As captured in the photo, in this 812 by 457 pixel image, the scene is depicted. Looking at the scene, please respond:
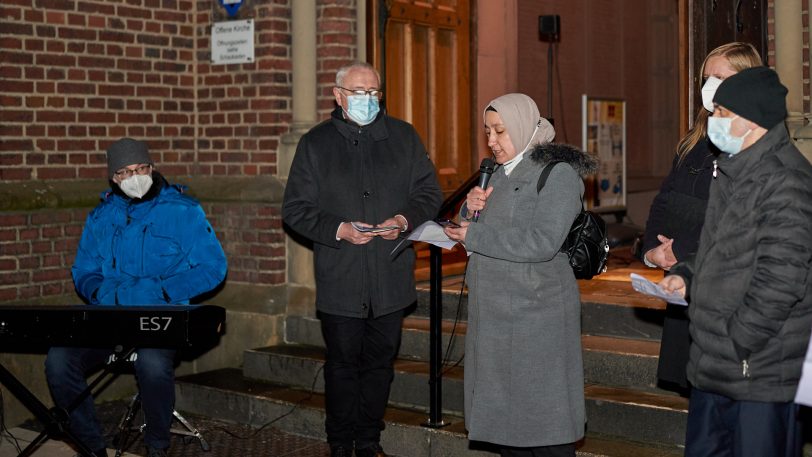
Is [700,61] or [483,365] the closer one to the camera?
[483,365]

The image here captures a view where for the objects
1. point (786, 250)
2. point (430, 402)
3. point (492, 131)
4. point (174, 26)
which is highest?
point (174, 26)

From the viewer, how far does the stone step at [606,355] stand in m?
5.78

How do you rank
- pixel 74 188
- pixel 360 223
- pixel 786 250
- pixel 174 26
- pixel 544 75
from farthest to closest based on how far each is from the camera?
pixel 544 75 < pixel 174 26 < pixel 74 188 < pixel 360 223 < pixel 786 250

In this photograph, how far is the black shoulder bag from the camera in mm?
4324

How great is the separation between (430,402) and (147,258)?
1.63 m

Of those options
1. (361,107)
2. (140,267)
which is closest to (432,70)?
(361,107)

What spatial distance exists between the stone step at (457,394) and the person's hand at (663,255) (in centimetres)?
125

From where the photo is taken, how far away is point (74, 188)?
7152 mm

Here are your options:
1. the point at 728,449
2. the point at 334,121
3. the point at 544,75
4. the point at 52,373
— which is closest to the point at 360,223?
the point at 334,121

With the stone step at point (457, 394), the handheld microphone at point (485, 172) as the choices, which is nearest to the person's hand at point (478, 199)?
A: the handheld microphone at point (485, 172)

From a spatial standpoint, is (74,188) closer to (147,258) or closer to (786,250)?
(147,258)

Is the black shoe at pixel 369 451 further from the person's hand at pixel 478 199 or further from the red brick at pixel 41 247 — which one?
the red brick at pixel 41 247

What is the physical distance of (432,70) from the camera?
825 centimetres

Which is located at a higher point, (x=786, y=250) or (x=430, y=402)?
(x=786, y=250)
